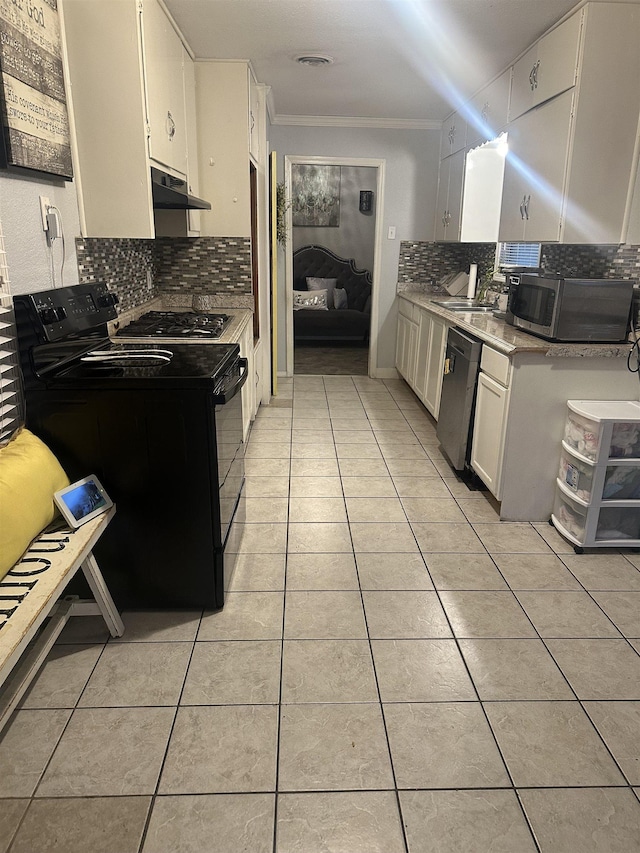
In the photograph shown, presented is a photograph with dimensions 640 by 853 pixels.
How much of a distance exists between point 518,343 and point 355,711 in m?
1.81

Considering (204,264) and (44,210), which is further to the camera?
(204,264)

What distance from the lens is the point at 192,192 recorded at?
3.59 metres


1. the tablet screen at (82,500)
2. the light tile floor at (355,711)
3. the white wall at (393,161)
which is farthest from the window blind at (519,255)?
the tablet screen at (82,500)

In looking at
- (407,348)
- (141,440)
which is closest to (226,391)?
(141,440)

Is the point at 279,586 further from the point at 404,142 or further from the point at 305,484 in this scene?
the point at 404,142

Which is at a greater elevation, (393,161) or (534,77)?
(534,77)

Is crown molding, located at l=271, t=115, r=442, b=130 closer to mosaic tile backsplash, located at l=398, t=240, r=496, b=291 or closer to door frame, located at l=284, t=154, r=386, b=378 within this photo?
door frame, located at l=284, t=154, r=386, b=378

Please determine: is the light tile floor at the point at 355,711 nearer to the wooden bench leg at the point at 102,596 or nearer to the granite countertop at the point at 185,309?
the wooden bench leg at the point at 102,596

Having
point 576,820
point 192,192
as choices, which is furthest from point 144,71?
point 576,820

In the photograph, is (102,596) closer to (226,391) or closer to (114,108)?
(226,391)

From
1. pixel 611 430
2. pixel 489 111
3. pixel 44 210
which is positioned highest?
pixel 489 111

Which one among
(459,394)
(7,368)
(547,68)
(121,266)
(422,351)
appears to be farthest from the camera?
(422,351)

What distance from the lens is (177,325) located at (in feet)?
10.1

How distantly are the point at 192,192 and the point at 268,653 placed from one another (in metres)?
2.74
